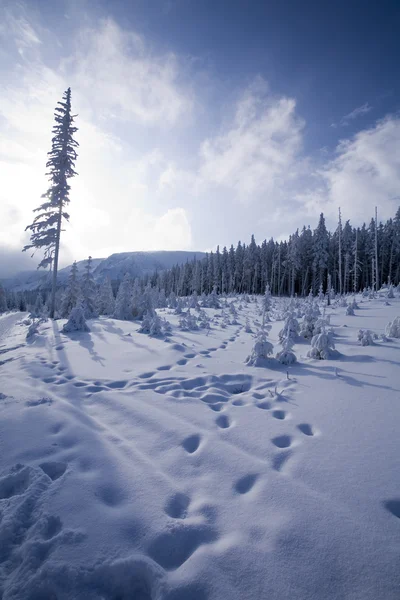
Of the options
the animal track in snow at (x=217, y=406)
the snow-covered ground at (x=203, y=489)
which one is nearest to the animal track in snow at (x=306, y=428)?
the snow-covered ground at (x=203, y=489)

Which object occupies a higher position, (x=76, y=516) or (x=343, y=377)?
(x=343, y=377)

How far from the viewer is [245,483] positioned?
259 centimetres

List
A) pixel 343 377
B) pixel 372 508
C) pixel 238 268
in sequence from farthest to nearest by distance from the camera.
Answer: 1. pixel 238 268
2. pixel 343 377
3. pixel 372 508

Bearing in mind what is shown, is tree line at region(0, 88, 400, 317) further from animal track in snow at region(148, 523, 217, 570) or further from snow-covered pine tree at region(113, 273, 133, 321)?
animal track in snow at region(148, 523, 217, 570)

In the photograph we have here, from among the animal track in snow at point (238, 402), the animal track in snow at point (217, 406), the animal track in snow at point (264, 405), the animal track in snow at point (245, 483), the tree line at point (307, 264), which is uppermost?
the tree line at point (307, 264)

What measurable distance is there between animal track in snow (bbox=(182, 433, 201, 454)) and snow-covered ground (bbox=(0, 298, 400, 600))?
14 mm

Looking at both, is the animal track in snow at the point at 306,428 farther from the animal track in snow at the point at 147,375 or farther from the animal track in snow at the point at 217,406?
the animal track in snow at the point at 147,375

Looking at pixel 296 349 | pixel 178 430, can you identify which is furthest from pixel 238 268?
pixel 178 430

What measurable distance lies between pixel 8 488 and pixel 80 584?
4.49ft

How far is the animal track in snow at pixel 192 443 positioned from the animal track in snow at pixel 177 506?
682mm

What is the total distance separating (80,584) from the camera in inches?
68.5

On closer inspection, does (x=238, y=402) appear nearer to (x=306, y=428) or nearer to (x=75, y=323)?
(x=306, y=428)

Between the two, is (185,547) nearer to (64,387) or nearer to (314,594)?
(314,594)

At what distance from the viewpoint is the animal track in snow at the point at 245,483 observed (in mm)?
2514
